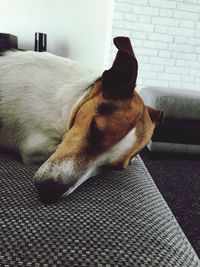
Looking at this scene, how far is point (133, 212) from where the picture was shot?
644mm

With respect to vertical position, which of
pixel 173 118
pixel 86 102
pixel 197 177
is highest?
pixel 86 102

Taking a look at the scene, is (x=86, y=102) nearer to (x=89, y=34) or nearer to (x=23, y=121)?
(x=23, y=121)

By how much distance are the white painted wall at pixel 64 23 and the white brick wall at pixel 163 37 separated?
243 mm

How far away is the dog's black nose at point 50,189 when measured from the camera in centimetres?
65

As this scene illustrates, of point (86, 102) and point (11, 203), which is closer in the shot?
point (11, 203)

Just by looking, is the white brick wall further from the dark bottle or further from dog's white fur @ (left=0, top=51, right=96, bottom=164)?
dog's white fur @ (left=0, top=51, right=96, bottom=164)

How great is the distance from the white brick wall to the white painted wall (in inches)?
9.6

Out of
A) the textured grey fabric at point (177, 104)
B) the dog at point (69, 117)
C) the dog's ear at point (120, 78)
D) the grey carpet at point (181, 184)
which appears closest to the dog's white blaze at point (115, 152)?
the dog at point (69, 117)

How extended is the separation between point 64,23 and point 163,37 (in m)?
1.12

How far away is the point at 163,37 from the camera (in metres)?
3.62

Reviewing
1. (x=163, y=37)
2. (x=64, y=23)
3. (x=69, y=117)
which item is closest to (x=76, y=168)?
(x=69, y=117)

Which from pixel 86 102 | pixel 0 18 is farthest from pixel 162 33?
pixel 86 102

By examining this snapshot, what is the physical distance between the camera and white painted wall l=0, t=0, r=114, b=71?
12.1 feet

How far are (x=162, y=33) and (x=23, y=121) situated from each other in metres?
2.93
